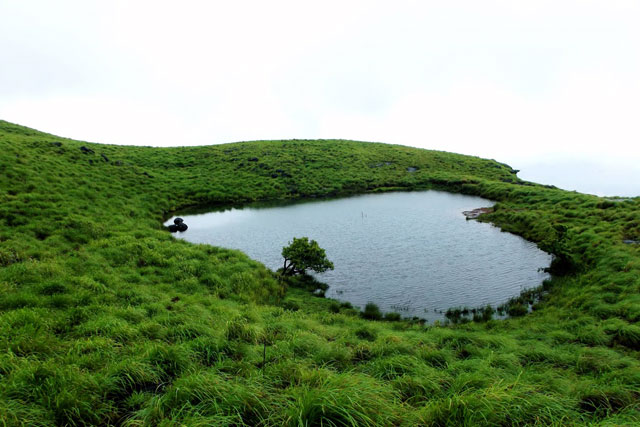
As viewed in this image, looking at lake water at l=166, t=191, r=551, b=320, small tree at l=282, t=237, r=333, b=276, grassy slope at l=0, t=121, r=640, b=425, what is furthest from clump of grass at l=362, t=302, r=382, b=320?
small tree at l=282, t=237, r=333, b=276

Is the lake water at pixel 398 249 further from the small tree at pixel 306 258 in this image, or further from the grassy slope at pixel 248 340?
the grassy slope at pixel 248 340

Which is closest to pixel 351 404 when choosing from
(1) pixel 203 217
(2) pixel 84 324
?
(2) pixel 84 324

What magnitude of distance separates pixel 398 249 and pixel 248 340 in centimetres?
1737

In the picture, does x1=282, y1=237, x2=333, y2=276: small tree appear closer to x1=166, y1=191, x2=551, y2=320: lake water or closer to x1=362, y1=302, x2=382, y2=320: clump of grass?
x1=166, y1=191, x2=551, y2=320: lake water

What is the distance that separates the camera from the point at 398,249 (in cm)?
2383

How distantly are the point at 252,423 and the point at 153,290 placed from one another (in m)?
11.1

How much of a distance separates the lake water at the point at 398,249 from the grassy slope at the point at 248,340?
2.36 m

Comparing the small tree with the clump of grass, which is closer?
the clump of grass

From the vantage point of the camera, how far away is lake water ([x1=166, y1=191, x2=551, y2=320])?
17.0 meters

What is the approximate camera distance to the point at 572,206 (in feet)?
102

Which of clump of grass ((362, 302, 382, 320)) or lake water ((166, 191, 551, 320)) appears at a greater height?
lake water ((166, 191, 551, 320))

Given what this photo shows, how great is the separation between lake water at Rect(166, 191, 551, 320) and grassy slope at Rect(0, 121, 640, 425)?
236 cm

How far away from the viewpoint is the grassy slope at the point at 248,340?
15.3 feet

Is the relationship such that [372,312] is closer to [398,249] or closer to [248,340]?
[248,340]
